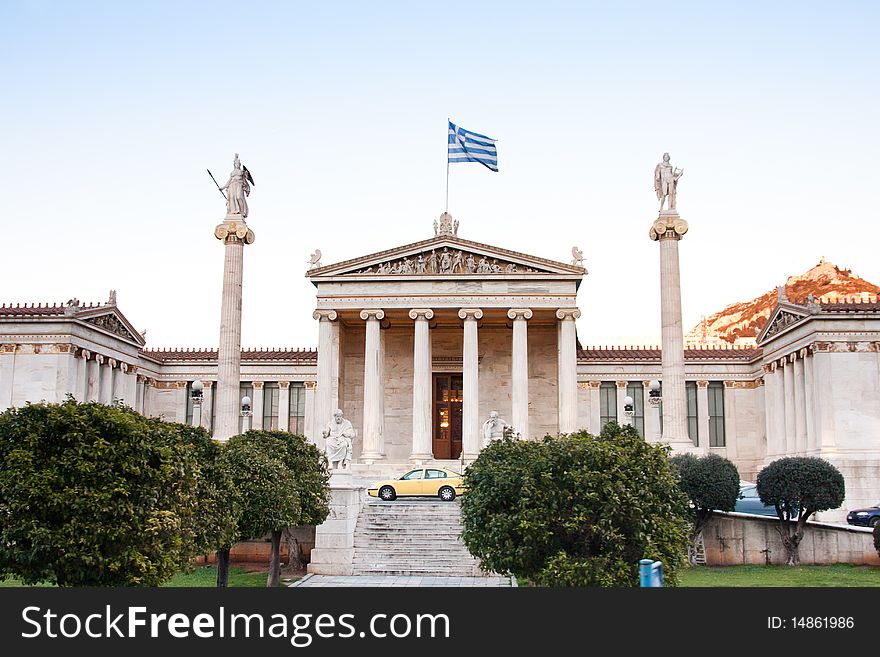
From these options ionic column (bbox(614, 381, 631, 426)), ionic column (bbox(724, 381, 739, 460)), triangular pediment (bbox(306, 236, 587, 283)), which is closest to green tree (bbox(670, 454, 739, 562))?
triangular pediment (bbox(306, 236, 587, 283))

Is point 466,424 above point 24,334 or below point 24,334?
below

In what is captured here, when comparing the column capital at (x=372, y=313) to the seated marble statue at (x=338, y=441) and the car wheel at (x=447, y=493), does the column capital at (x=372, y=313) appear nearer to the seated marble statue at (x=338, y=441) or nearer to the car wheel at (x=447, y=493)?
the car wheel at (x=447, y=493)

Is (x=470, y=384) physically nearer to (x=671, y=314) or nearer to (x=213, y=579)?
(x=671, y=314)

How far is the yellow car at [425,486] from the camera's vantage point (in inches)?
1437

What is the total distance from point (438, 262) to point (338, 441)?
1864cm

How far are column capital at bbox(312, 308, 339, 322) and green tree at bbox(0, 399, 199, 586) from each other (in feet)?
102

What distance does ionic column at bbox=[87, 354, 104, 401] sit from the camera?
2026 inches

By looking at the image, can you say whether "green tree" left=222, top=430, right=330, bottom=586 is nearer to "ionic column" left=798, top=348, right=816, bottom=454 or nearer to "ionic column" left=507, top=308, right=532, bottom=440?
"ionic column" left=507, top=308, right=532, bottom=440

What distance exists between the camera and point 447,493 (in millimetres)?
36312

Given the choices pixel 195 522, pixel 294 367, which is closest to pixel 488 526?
pixel 195 522
